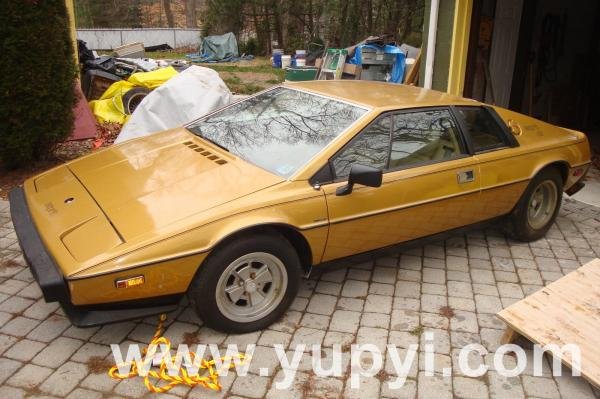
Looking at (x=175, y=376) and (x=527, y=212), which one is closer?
(x=175, y=376)

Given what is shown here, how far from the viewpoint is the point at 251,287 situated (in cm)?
320

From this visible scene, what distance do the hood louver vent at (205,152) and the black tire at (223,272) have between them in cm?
69

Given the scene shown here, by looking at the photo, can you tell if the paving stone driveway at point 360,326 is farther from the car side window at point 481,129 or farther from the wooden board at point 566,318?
the car side window at point 481,129

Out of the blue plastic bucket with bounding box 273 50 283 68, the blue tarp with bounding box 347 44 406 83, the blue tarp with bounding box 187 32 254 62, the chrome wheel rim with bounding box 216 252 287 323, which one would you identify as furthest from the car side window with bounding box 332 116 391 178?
the blue tarp with bounding box 187 32 254 62

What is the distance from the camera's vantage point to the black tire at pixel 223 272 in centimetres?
299

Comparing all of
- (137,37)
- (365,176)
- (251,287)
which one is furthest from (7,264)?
(137,37)

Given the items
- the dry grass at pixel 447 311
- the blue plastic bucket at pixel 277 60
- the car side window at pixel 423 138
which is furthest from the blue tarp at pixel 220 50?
the dry grass at pixel 447 311

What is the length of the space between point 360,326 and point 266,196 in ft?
3.61

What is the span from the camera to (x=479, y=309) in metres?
3.72

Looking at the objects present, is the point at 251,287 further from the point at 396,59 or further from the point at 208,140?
the point at 396,59

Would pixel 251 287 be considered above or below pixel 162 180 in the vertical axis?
below

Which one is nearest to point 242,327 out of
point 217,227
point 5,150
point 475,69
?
point 217,227

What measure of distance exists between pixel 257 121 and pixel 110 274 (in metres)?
1.76

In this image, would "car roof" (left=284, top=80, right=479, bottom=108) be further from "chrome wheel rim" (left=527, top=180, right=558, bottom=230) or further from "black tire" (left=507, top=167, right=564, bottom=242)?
"chrome wheel rim" (left=527, top=180, right=558, bottom=230)
